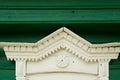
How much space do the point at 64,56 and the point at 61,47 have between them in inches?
5.2

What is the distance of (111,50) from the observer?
5602 mm

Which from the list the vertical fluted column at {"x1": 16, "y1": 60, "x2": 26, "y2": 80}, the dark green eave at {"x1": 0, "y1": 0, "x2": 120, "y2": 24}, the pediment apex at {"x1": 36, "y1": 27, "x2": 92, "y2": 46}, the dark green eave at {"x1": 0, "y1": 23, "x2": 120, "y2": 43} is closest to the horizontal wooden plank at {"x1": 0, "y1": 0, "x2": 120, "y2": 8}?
the dark green eave at {"x1": 0, "y1": 0, "x2": 120, "y2": 24}

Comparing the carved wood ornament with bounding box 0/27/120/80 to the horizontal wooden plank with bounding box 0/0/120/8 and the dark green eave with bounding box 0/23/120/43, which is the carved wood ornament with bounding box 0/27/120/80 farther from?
the horizontal wooden plank with bounding box 0/0/120/8

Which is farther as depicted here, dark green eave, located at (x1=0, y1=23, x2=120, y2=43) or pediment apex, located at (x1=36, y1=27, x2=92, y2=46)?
dark green eave, located at (x1=0, y1=23, x2=120, y2=43)

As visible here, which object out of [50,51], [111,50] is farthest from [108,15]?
[50,51]

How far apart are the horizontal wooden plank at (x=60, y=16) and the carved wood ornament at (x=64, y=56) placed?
0.97 ft

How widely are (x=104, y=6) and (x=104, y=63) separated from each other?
84 centimetres

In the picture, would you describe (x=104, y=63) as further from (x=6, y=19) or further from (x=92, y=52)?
(x=6, y=19)

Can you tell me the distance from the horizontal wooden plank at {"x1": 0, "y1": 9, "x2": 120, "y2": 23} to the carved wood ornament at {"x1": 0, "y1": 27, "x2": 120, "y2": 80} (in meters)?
0.30

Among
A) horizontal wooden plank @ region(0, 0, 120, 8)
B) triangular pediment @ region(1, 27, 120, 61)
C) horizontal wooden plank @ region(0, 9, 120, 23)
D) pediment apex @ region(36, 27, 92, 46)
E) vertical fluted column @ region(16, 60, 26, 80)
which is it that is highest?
horizontal wooden plank @ region(0, 0, 120, 8)

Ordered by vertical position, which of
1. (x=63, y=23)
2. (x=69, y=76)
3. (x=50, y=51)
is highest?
(x=63, y=23)

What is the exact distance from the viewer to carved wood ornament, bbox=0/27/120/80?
5598 mm

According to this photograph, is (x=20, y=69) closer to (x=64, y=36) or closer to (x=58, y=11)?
(x=64, y=36)

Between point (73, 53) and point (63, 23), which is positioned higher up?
point (63, 23)
